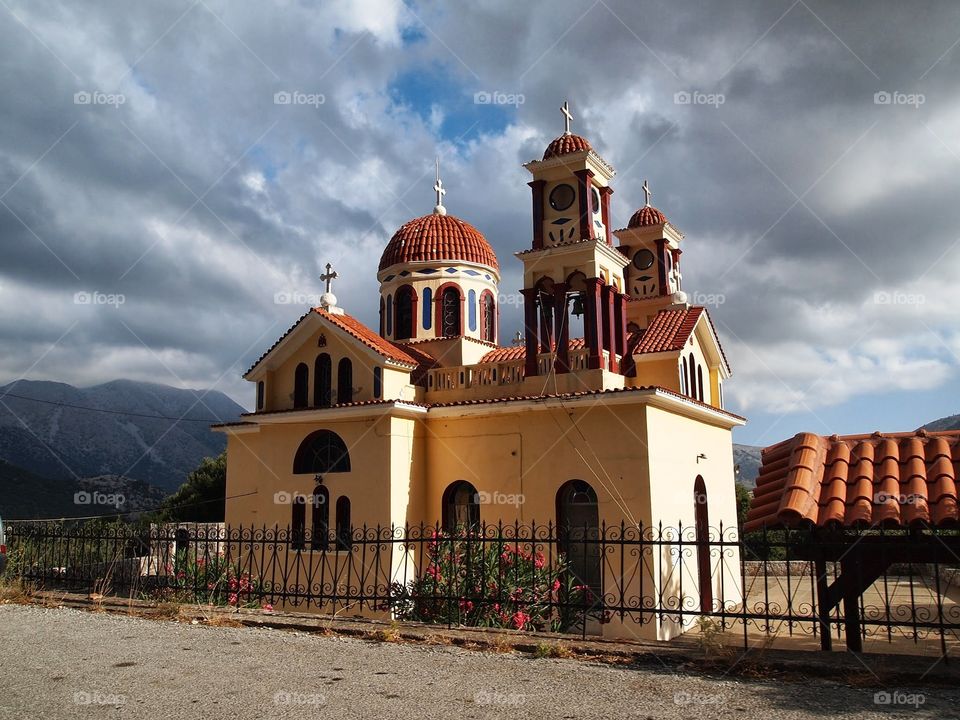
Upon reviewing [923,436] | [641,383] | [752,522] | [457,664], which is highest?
[641,383]

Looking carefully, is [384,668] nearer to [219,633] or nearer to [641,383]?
[219,633]

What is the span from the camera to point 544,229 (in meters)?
15.7

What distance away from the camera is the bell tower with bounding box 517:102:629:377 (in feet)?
49.2

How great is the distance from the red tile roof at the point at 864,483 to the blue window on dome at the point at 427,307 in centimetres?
1120

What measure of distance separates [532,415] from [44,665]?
932 cm

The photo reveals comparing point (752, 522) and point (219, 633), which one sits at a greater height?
point (752, 522)

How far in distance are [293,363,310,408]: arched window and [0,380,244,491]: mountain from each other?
164ft

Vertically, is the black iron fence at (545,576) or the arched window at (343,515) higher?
the arched window at (343,515)

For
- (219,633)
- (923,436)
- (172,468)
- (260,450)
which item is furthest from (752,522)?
(172,468)

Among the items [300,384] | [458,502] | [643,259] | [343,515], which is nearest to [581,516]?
[458,502]

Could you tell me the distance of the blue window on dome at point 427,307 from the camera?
19.6 m

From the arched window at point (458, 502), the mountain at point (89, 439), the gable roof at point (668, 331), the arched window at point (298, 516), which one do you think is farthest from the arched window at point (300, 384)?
the mountain at point (89, 439)

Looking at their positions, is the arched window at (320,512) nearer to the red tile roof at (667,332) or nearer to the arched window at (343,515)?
the arched window at (343,515)

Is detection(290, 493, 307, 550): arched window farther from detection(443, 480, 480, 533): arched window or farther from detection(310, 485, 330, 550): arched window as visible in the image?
detection(443, 480, 480, 533): arched window
